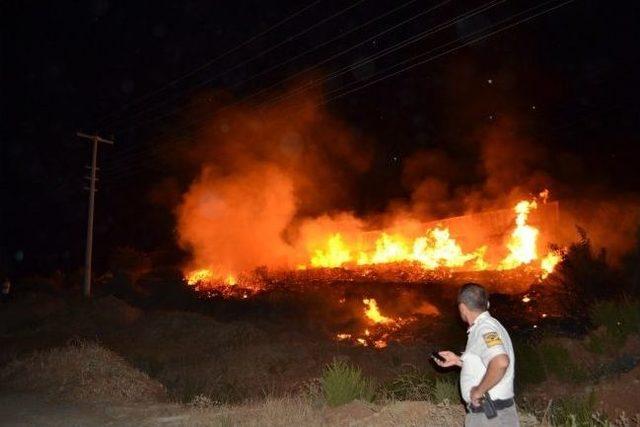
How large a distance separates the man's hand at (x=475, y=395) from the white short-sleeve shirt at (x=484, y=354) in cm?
7

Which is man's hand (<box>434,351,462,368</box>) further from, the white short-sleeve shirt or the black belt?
the black belt

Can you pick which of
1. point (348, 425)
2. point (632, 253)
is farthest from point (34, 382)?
point (632, 253)

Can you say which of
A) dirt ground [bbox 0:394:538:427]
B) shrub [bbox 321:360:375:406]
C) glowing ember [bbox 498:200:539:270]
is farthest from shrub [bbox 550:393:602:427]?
glowing ember [bbox 498:200:539:270]

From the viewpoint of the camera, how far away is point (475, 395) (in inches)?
143

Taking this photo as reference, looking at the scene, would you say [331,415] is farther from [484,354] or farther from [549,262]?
[549,262]

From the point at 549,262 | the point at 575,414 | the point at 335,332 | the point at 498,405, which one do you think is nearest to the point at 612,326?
the point at 575,414

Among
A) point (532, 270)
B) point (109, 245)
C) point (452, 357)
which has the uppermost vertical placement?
point (109, 245)

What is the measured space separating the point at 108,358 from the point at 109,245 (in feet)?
150

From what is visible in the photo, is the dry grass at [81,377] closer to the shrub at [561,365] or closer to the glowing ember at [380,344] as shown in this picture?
the glowing ember at [380,344]

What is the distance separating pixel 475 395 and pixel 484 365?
228 mm

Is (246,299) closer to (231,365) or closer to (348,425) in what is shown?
(231,365)

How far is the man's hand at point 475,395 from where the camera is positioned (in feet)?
11.8

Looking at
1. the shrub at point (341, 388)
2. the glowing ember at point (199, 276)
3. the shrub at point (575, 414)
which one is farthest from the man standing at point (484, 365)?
the glowing ember at point (199, 276)

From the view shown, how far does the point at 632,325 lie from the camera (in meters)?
10.9
